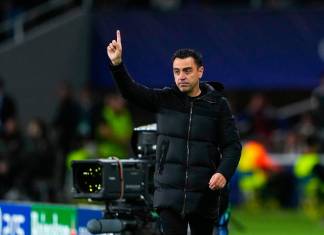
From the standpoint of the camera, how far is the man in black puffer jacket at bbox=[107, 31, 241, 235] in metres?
10.5

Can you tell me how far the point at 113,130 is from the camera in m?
21.6

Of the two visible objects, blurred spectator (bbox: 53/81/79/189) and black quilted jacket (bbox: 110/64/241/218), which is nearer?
black quilted jacket (bbox: 110/64/241/218)

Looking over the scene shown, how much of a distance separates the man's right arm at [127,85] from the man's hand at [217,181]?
2.60 ft

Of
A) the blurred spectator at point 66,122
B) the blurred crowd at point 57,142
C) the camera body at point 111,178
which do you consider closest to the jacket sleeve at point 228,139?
the camera body at point 111,178

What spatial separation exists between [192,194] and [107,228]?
1.71 metres

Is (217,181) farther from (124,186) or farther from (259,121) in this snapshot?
(259,121)

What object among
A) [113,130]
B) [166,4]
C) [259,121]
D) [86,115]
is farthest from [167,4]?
[113,130]

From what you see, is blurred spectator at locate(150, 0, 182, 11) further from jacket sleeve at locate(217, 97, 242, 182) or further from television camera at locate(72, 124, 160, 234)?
jacket sleeve at locate(217, 97, 242, 182)

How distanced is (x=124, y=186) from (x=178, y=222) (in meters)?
1.53

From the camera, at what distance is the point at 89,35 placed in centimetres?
2452

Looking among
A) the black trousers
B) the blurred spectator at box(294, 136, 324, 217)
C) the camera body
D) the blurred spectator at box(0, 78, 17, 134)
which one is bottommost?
the blurred spectator at box(294, 136, 324, 217)

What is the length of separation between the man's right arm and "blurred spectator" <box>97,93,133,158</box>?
10.3 metres

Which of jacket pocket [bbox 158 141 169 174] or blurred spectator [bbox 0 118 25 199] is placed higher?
jacket pocket [bbox 158 141 169 174]

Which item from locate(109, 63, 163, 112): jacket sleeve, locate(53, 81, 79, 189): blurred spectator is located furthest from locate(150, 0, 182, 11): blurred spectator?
locate(109, 63, 163, 112): jacket sleeve
